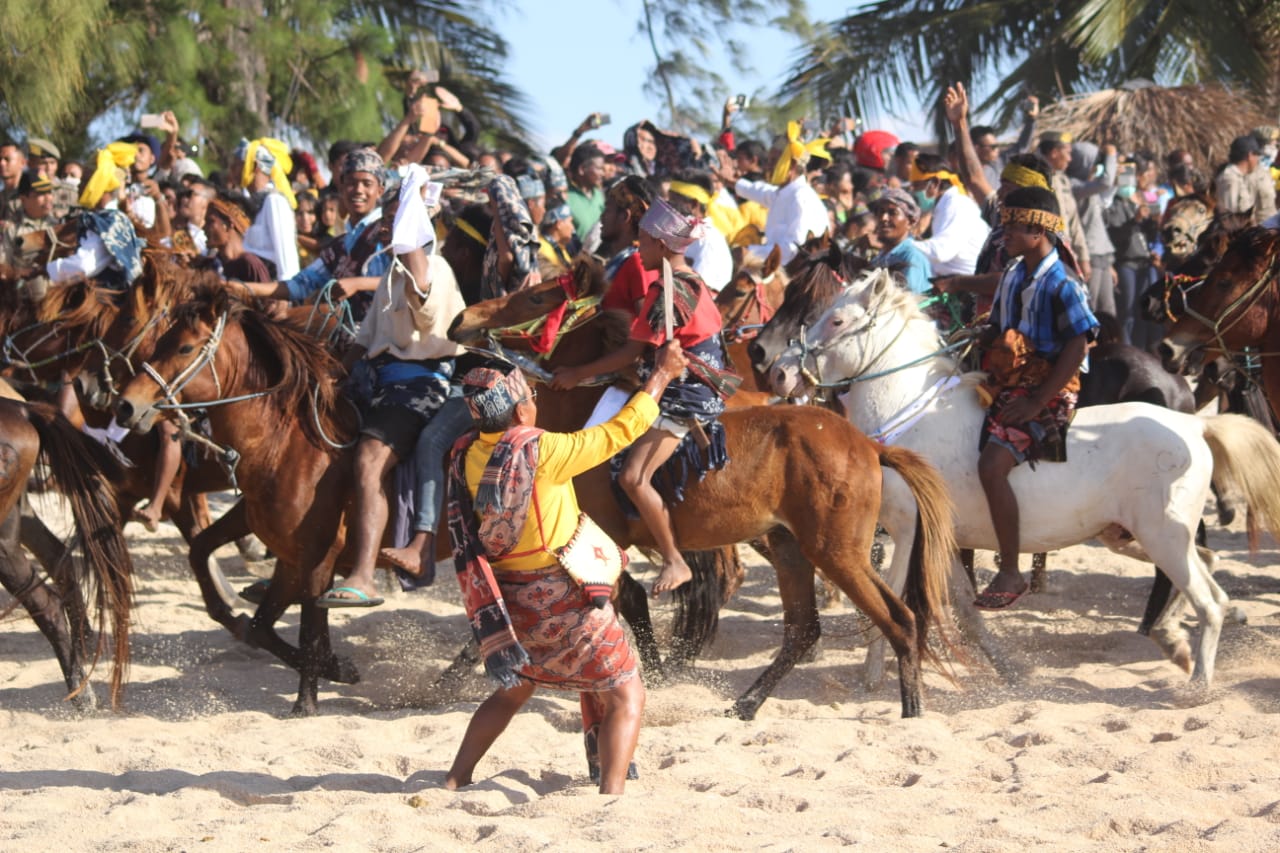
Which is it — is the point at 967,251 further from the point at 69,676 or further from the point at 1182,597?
the point at 69,676

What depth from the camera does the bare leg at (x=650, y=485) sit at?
6781 mm

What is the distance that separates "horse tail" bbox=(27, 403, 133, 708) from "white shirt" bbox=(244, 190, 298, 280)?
3.11 metres

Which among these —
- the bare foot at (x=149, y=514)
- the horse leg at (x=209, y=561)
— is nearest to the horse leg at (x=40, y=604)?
the horse leg at (x=209, y=561)

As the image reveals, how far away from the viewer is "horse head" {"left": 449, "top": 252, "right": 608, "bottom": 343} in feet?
21.7

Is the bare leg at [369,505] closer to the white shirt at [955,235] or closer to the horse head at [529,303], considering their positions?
the horse head at [529,303]

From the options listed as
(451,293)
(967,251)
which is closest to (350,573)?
(451,293)

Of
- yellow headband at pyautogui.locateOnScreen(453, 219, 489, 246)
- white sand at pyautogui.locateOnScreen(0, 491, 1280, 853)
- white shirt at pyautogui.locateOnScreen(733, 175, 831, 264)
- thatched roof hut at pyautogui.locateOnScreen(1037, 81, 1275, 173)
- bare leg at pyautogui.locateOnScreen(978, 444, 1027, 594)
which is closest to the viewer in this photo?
white sand at pyautogui.locateOnScreen(0, 491, 1280, 853)

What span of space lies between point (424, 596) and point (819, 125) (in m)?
13.3

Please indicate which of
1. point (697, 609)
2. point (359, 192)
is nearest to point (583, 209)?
point (359, 192)

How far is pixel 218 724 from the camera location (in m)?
6.94

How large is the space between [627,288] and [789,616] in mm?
1923

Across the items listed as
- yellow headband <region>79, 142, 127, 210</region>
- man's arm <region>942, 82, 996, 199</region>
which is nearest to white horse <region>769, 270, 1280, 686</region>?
man's arm <region>942, 82, 996, 199</region>

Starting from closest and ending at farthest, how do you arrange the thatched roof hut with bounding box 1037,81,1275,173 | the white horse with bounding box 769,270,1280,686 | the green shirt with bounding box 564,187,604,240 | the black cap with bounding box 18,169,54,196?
the white horse with bounding box 769,270,1280,686 → the black cap with bounding box 18,169,54,196 → the green shirt with bounding box 564,187,604,240 → the thatched roof hut with bounding box 1037,81,1275,173

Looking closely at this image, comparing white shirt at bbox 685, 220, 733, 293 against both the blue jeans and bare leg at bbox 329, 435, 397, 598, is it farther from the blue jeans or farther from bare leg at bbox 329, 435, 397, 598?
bare leg at bbox 329, 435, 397, 598
